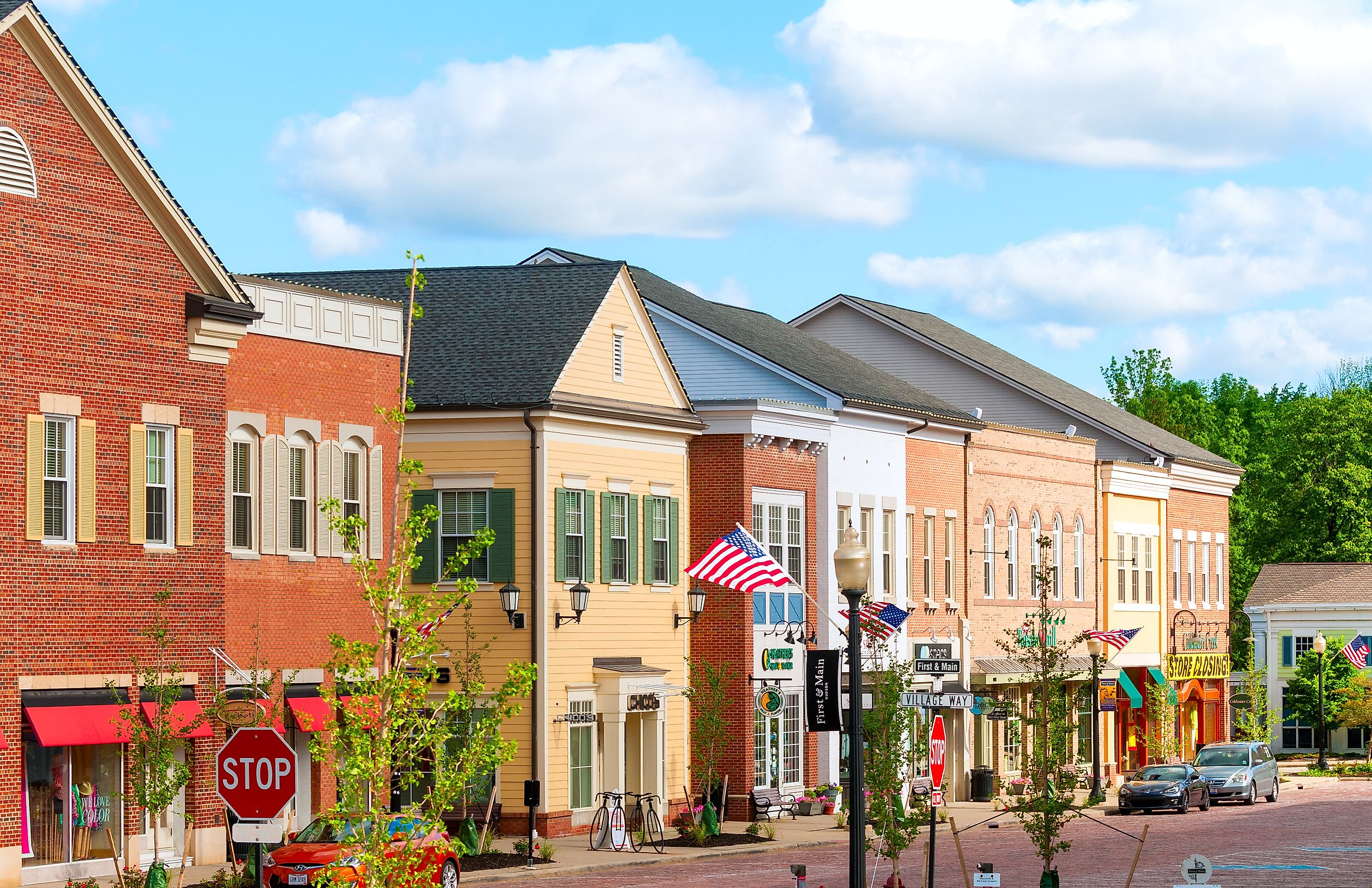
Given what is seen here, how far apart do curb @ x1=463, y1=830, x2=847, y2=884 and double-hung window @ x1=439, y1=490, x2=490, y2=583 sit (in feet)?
23.0

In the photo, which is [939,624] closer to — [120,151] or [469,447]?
[469,447]

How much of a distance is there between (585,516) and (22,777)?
14833mm

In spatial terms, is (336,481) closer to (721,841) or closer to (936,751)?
(721,841)

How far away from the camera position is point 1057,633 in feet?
204

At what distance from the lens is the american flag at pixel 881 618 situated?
35719 mm

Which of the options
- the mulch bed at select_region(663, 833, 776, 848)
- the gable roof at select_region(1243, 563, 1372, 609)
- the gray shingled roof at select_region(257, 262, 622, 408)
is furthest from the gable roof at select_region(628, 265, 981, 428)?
the gable roof at select_region(1243, 563, 1372, 609)

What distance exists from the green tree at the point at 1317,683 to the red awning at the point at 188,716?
61.8m

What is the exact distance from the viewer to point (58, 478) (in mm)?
30484

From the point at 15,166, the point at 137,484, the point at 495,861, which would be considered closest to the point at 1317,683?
the point at 495,861

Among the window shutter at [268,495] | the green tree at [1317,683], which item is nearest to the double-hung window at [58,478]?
the window shutter at [268,495]

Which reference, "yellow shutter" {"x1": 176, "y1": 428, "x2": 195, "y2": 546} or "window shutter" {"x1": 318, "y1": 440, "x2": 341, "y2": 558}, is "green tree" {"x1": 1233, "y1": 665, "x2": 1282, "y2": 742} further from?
"yellow shutter" {"x1": 176, "y1": 428, "x2": 195, "y2": 546}

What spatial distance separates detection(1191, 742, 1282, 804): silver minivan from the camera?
184 feet

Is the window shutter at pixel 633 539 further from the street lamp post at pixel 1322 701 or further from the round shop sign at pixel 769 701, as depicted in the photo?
the street lamp post at pixel 1322 701

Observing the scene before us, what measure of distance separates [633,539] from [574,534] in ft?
7.74
